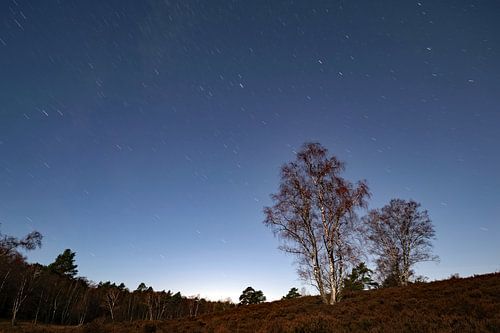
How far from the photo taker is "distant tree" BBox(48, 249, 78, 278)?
62.5m

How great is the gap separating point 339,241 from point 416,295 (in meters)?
4.42

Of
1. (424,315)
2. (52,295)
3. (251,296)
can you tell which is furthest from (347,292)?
(52,295)

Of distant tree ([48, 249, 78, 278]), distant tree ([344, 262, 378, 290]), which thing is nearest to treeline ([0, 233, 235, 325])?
distant tree ([48, 249, 78, 278])

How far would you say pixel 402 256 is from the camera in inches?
1137

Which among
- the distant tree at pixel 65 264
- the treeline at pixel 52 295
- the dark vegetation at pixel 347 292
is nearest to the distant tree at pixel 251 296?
the treeline at pixel 52 295

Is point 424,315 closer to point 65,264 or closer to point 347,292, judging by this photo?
point 347,292

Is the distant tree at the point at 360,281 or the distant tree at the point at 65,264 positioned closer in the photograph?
the distant tree at the point at 360,281

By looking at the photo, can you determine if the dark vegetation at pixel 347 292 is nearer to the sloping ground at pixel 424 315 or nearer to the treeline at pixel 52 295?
the sloping ground at pixel 424 315

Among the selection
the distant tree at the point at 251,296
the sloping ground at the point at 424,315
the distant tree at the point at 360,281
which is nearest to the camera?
the sloping ground at the point at 424,315

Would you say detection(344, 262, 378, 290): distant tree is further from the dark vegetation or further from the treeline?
the treeline

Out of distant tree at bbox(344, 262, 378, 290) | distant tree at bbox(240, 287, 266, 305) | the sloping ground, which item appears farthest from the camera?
distant tree at bbox(240, 287, 266, 305)

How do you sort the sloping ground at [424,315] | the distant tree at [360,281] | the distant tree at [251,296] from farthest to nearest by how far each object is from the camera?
the distant tree at [251,296], the distant tree at [360,281], the sloping ground at [424,315]

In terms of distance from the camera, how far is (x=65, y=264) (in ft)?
207

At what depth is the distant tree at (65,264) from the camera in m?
62.5
